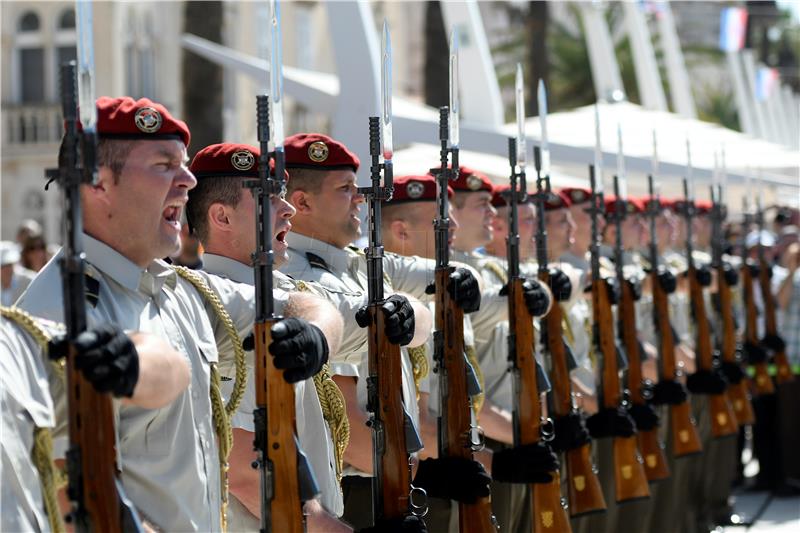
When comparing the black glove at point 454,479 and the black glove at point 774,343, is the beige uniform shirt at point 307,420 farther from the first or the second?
the black glove at point 774,343

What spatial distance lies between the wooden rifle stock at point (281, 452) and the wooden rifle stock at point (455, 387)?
1385mm

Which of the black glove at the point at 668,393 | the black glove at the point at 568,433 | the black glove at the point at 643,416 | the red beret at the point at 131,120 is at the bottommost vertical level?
the black glove at the point at 668,393

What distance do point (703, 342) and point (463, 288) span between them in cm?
495

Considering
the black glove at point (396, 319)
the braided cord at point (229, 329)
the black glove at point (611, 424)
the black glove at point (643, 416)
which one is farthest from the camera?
the black glove at point (643, 416)

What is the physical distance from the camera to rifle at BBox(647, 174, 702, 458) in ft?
27.9

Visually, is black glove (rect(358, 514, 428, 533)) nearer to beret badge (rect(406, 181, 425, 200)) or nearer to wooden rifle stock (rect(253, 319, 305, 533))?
wooden rifle stock (rect(253, 319, 305, 533))

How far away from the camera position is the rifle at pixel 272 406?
3.44 m

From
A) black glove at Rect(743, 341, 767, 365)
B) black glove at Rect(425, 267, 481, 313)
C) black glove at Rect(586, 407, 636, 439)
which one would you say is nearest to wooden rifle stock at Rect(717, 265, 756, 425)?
black glove at Rect(743, 341, 767, 365)

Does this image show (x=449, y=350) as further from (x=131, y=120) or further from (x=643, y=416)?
(x=643, y=416)

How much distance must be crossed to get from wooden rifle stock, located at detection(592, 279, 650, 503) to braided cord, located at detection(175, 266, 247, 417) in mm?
3664

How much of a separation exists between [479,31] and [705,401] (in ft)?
11.0

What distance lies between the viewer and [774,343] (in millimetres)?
11477

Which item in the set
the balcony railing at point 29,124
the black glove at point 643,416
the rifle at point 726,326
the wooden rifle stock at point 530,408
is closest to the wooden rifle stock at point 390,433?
the wooden rifle stock at point 530,408

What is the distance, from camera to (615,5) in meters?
32.3
